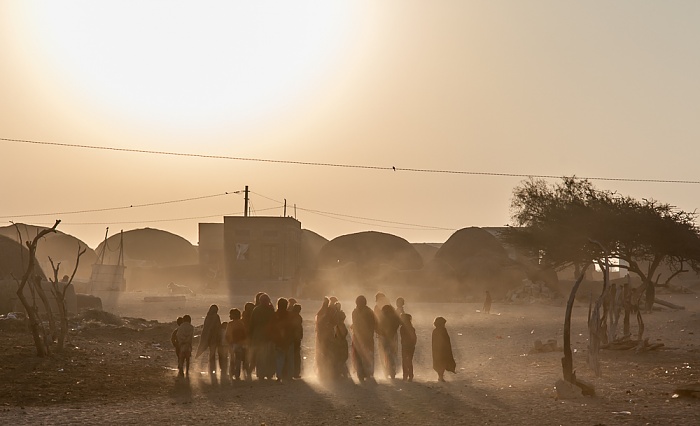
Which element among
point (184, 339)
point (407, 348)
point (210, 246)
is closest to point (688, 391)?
point (407, 348)

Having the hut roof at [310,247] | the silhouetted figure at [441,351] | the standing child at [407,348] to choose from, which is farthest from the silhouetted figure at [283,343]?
the hut roof at [310,247]

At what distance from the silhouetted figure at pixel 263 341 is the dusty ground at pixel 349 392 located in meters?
0.48

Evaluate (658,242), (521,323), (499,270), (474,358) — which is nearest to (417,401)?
(474,358)

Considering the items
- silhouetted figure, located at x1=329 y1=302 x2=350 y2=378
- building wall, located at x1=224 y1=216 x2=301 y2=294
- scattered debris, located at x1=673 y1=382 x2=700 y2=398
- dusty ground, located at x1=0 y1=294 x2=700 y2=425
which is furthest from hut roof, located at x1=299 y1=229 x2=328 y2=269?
scattered debris, located at x1=673 y1=382 x2=700 y2=398

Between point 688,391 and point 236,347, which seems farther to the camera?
point 236,347

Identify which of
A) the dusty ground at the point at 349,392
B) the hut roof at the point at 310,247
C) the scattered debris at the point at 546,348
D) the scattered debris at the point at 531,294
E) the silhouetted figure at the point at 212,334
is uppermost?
the hut roof at the point at 310,247

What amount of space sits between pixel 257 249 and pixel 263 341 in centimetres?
4147

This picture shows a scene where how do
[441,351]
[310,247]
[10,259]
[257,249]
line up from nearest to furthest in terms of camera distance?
[441,351], [10,259], [257,249], [310,247]

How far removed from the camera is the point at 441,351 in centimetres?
1617

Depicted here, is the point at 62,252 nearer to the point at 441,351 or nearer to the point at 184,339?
the point at 184,339

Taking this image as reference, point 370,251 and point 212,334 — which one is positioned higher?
point 370,251

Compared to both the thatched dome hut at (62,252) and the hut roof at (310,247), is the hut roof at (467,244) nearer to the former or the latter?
the hut roof at (310,247)

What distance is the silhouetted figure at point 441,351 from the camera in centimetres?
1606

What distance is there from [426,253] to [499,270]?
69883 mm
